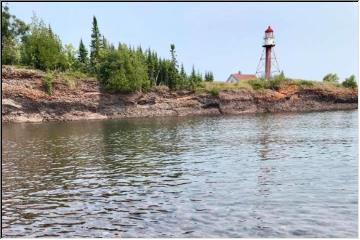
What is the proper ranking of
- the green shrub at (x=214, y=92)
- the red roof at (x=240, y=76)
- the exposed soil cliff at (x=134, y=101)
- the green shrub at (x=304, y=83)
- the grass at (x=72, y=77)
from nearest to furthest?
1. the exposed soil cliff at (x=134, y=101)
2. the grass at (x=72, y=77)
3. the green shrub at (x=214, y=92)
4. the green shrub at (x=304, y=83)
5. the red roof at (x=240, y=76)

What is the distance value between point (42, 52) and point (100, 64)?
11.0 meters

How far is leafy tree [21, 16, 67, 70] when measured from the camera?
70625 millimetres

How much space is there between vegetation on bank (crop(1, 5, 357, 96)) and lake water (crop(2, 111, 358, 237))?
44.5 meters

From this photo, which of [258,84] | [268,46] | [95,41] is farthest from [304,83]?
[95,41]

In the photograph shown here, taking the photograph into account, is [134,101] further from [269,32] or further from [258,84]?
[269,32]

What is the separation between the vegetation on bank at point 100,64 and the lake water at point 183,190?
146ft

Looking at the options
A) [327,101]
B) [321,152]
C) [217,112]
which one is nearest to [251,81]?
[217,112]

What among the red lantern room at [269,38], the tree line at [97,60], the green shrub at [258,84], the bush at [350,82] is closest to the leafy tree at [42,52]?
the tree line at [97,60]

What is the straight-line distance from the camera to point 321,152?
25.5 metres

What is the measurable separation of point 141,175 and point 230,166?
16.9 feet

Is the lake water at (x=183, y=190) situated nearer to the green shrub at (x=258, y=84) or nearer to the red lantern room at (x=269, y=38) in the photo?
the green shrub at (x=258, y=84)

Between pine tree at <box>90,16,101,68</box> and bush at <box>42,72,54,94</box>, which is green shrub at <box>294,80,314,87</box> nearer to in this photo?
pine tree at <box>90,16,101,68</box>

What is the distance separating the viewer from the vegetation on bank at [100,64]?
70875mm

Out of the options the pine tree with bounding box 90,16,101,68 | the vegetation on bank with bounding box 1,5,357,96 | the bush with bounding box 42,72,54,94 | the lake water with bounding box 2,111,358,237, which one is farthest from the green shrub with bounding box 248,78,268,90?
the lake water with bounding box 2,111,358,237
